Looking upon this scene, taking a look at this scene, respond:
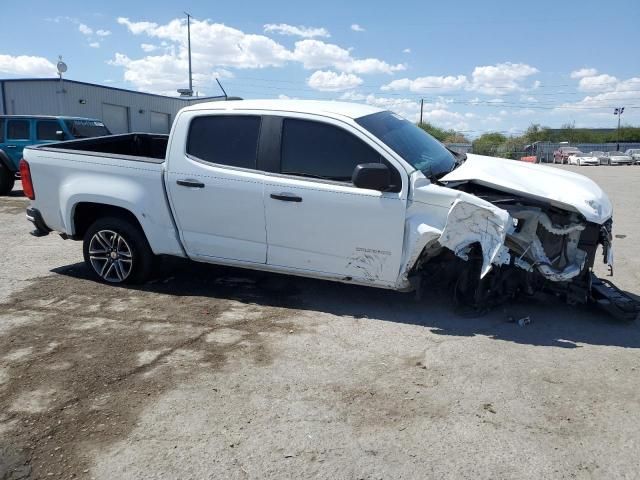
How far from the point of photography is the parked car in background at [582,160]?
157 ft

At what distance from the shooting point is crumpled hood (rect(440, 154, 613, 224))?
4551 mm

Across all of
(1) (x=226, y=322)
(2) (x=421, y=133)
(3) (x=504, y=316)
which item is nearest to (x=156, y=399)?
(1) (x=226, y=322)

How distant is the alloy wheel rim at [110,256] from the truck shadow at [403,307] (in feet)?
0.76

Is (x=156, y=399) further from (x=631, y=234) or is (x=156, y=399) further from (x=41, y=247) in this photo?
(x=631, y=234)

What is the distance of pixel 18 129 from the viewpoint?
1374 centimetres

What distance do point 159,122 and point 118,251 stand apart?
31424 millimetres

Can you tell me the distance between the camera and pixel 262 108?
5.26 meters

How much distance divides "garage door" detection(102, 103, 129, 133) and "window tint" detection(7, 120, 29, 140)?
16.5m

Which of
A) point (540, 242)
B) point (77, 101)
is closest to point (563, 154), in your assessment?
point (77, 101)

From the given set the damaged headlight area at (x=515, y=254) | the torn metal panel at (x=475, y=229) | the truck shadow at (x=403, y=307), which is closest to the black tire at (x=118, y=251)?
the truck shadow at (x=403, y=307)

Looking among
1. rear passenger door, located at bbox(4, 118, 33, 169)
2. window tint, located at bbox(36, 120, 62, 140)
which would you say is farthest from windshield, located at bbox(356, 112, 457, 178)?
rear passenger door, located at bbox(4, 118, 33, 169)

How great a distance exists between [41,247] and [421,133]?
18.1 feet

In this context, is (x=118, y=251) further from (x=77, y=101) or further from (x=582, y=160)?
(x=582, y=160)

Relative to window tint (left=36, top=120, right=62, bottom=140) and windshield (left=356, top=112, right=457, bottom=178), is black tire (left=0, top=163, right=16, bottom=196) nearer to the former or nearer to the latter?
window tint (left=36, top=120, right=62, bottom=140)
